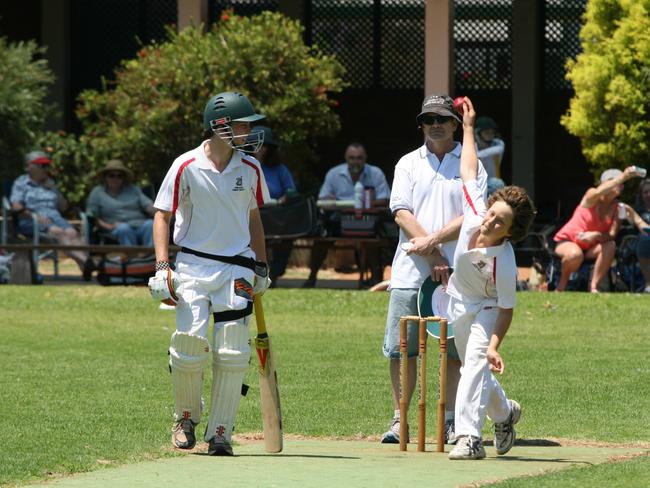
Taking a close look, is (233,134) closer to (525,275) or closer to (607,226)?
(607,226)

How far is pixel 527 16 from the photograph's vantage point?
22.1m

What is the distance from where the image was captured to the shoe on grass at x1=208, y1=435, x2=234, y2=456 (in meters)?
8.11

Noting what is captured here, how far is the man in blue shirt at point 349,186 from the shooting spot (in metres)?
17.8

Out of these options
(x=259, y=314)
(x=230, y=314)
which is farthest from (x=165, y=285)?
(x=259, y=314)

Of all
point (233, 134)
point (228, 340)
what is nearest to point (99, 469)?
point (228, 340)

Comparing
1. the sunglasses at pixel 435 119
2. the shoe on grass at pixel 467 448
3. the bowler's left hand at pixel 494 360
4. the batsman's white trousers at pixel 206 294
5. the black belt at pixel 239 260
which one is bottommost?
the shoe on grass at pixel 467 448

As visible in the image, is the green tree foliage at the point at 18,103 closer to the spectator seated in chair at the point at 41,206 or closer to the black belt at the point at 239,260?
the spectator seated in chair at the point at 41,206

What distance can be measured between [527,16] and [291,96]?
428cm

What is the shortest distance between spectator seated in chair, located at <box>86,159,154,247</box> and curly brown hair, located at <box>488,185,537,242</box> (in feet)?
35.2

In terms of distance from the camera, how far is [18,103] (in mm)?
20234

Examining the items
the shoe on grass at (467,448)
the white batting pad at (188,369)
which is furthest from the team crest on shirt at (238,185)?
the shoe on grass at (467,448)

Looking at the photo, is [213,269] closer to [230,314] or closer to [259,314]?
[230,314]

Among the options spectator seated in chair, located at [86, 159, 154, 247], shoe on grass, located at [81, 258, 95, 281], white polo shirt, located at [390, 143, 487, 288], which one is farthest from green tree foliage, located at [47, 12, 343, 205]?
white polo shirt, located at [390, 143, 487, 288]

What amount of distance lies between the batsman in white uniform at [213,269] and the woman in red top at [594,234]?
866 centimetres
